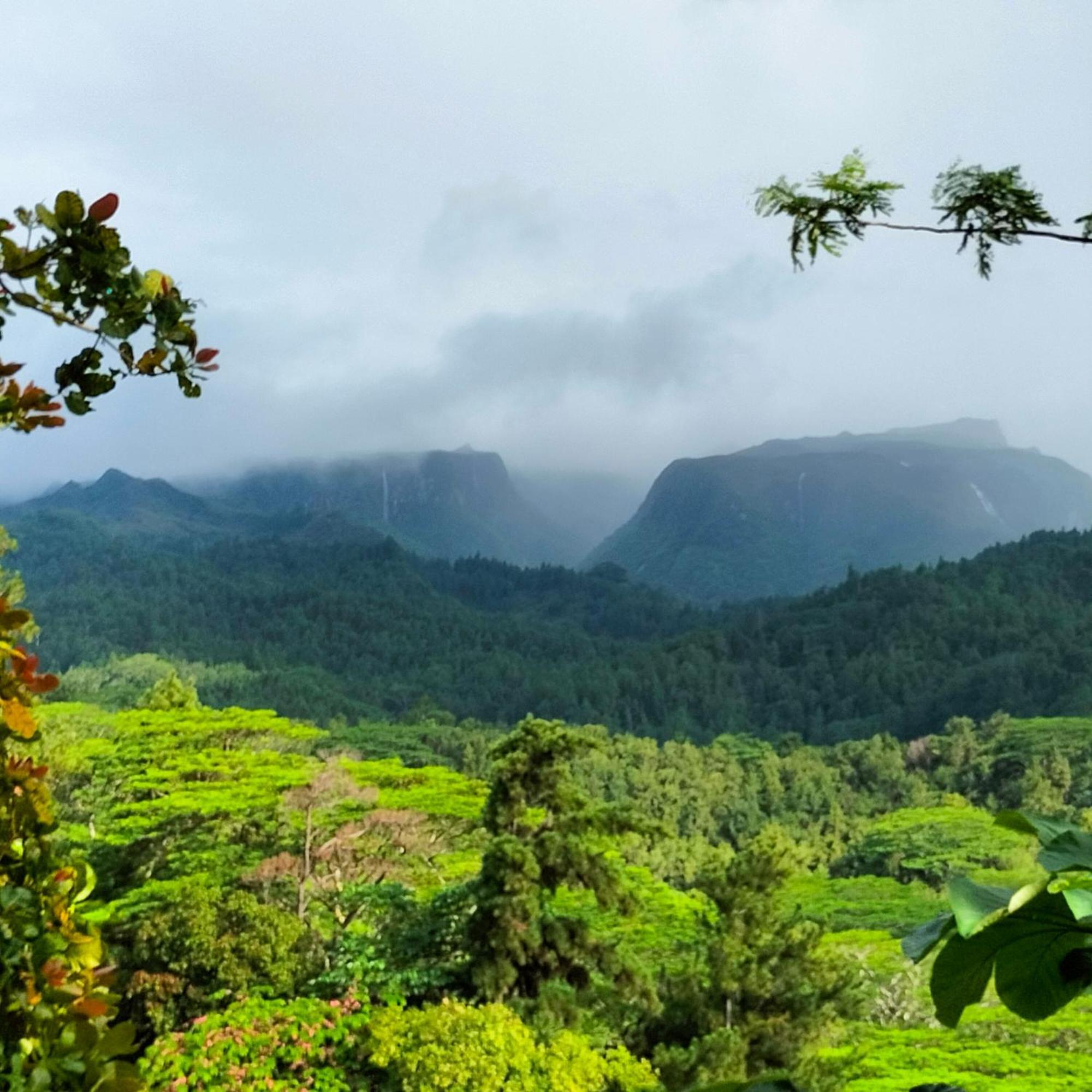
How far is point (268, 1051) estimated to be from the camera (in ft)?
17.2

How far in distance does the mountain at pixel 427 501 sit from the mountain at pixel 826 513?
11.8m

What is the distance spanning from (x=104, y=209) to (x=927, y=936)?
0.84 meters

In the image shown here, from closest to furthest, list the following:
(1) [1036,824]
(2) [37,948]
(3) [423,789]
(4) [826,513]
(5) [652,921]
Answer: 1. (1) [1036,824]
2. (2) [37,948]
3. (5) [652,921]
4. (3) [423,789]
5. (4) [826,513]

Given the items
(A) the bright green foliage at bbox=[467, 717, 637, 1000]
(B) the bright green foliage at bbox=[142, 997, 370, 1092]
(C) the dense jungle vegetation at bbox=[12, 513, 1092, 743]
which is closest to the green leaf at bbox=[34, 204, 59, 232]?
(A) the bright green foliage at bbox=[467, 717, 637, 1000]

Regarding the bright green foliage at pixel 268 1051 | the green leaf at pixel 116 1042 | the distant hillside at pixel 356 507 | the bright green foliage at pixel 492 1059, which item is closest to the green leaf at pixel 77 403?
the green leaf at pixel 116 1042

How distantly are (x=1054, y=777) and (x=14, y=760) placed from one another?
3040 centimetres

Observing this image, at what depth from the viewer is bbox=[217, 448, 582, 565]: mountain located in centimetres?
11850

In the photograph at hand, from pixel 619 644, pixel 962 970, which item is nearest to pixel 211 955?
pixel 962 970

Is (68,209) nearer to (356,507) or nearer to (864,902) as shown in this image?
(864,902)

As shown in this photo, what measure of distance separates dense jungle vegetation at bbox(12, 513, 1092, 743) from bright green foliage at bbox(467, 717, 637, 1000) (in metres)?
34.5

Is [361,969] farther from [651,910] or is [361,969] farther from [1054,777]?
[1054,777]

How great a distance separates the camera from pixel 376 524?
115m

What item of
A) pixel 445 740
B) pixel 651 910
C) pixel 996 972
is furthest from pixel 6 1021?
pixel 445 740

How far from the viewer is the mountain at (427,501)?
389ft
